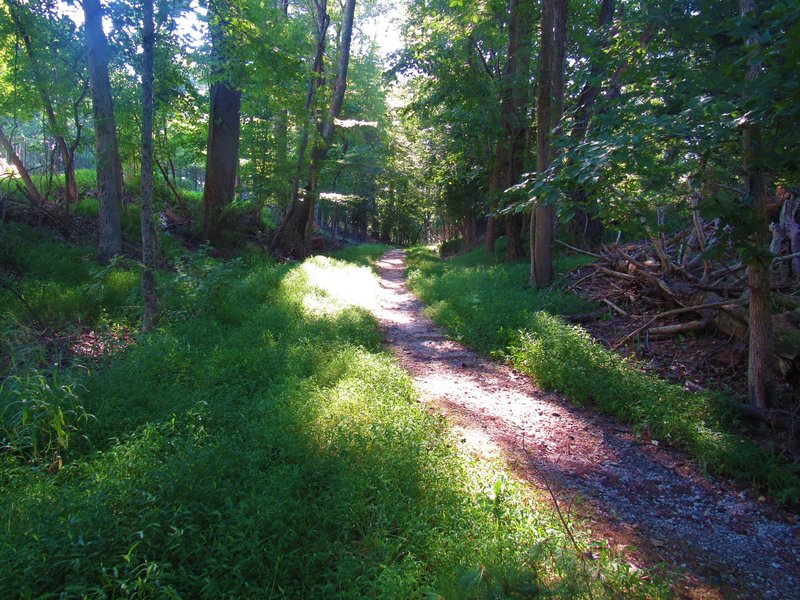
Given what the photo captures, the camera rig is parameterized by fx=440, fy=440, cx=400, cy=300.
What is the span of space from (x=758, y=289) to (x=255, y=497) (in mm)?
5125

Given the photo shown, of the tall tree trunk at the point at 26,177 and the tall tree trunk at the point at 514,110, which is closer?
the tall tree trunk at the point at 26,177

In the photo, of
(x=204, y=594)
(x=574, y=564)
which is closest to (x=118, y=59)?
(x=204, y=594)

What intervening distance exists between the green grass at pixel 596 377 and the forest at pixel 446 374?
0.03m

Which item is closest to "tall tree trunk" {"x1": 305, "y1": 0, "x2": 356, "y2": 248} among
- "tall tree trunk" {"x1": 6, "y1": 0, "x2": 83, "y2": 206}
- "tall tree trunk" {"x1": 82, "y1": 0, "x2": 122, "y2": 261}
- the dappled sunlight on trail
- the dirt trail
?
the dappled sunlight on trail

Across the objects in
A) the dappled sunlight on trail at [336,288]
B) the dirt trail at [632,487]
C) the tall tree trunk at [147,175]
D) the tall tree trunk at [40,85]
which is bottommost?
the dirt trail at [632,487]

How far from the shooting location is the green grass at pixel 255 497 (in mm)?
2285

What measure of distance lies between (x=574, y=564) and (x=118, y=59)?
487 inches

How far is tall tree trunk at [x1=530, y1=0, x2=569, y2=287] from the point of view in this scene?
30.7ft

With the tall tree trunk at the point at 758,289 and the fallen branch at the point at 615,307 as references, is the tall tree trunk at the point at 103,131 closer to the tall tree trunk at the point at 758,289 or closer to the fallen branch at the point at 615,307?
the fallen branch at the point at 615,307

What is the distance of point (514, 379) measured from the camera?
6.30 m

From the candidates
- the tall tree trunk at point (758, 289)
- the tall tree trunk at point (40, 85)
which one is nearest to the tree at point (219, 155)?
the tall tree trunk at point (40, 85)

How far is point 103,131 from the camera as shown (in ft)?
28.1

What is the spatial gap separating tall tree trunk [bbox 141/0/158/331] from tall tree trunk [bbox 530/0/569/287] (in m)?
7.20

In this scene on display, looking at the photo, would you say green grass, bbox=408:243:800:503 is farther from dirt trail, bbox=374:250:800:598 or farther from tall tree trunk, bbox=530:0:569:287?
tall tree trunk, bbox=530:0:569:287
